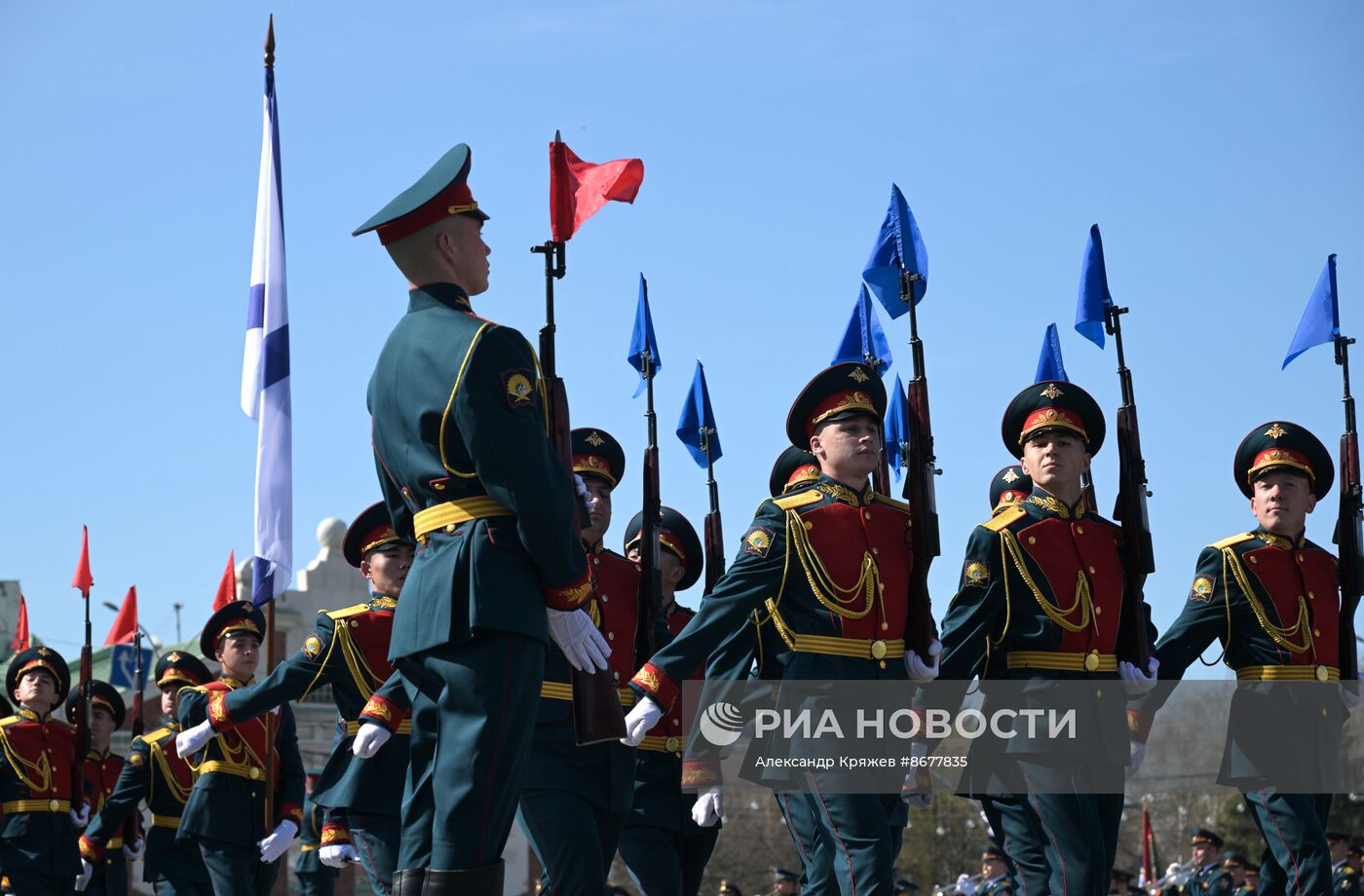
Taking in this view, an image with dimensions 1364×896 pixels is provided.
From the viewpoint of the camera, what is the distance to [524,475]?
18.0 feet

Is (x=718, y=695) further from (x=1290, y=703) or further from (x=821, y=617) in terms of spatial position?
(x=1290, y=703)

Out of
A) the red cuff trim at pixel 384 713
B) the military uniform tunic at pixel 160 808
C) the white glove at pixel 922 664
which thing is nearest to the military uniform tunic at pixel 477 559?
the red cuff trim at pixel 384 713

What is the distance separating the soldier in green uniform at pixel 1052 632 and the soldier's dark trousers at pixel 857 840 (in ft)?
2.57

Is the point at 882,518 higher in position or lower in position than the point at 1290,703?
higher

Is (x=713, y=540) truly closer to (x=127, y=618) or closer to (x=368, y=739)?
(x=368, y=739)

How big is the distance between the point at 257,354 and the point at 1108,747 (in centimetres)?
503

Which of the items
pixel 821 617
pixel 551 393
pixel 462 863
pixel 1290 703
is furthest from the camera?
pixel 1290 703

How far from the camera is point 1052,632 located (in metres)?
8.41

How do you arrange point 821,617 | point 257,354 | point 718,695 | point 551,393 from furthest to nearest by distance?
point 257,354
point 718,695
point 821,617
point 551,393

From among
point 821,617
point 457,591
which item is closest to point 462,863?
point 457,591

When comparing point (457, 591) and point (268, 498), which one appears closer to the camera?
point (457, 591)

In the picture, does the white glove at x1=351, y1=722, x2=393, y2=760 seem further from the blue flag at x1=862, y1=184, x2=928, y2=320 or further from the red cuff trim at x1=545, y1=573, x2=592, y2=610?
the blue flag at x1=862, y1=184, x2=928, y2=320

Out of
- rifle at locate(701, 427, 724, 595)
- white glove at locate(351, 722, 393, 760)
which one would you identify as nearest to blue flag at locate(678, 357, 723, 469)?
rifle at locate(701, 427, 724, 595)

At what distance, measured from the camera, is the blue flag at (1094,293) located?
10.1 meters
